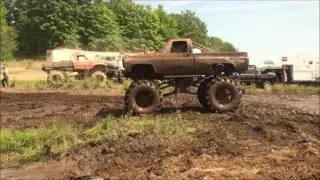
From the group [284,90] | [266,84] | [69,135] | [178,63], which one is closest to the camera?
[69,135]

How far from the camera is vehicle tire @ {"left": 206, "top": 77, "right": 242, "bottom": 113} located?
45.4 feet

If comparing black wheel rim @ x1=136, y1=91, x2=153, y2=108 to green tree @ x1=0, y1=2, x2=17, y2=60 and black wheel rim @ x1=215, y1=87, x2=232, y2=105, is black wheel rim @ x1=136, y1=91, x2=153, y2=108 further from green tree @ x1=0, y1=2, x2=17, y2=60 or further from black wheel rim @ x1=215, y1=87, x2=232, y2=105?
green tree @ x1=0, y1=2, x2=17, y2=60

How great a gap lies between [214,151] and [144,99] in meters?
4.82

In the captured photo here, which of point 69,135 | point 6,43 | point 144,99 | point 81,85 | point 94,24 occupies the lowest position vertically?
point 69,135

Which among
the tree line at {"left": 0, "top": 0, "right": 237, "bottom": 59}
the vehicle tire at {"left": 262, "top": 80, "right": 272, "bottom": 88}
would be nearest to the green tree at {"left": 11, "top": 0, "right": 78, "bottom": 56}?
the tree line at {"left": 0, "top": 0, "right": 237, "bottom": 59}

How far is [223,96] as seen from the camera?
14.2m

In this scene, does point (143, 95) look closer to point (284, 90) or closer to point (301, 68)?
point (284, 90)

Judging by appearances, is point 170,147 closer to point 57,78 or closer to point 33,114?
point 33,114

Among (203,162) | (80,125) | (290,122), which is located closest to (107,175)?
(203,162)

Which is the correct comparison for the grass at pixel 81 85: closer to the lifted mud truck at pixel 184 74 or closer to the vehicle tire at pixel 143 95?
the lifted mud truck at pixel 184 74

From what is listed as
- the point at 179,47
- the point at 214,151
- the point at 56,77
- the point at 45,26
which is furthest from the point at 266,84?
the point at 45,26

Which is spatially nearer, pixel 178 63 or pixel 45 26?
pixel 178 63

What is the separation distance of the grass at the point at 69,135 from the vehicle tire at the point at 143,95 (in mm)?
1056

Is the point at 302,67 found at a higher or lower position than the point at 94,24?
lower
